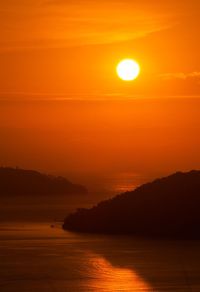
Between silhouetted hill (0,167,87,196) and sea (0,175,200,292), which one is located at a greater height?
silhouetted hill (0,167,87,196)

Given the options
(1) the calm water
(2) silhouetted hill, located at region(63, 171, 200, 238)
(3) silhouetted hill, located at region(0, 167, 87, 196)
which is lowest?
(1) the calm water

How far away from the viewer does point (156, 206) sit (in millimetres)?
46344

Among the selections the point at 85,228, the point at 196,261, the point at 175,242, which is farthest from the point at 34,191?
the point at 196,261

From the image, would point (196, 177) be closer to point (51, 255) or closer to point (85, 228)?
point (85, 228)

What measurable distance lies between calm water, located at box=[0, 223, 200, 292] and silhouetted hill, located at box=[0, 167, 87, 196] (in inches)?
2430

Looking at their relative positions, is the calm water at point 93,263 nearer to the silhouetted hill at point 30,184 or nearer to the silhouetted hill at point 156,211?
the silhouetted hill at point 156,211

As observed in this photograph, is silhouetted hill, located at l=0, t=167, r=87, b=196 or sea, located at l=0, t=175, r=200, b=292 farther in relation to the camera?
silhouetted hill, located at l=0, t=167, r=87, b=196

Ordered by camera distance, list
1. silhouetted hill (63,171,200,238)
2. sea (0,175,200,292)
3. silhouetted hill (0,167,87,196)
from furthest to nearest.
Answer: silhouetted hill (0,167,87,196)
silhouetted hill (63,171,200,238)
sea (0,175,200,292)

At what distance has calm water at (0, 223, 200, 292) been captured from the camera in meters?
29.7

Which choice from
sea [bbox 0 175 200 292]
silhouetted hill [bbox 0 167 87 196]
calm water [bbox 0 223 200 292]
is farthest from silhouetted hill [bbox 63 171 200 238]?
silhouetted hill [bbox 0 167 87 196]

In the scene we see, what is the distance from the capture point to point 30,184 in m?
111

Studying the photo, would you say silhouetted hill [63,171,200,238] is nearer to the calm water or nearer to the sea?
the sea

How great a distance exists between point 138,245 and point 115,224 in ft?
20.9

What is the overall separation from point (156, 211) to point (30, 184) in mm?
66320
